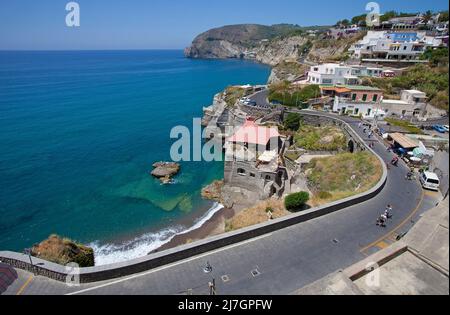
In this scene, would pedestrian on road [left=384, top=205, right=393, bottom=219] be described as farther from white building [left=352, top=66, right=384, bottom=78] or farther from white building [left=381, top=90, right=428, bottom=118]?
white building [left=352, top=66, right=384, bottom=78]

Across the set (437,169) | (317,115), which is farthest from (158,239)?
(317,115)

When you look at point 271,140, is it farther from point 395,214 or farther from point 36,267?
point 36,267

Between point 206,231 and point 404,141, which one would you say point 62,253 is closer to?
point 206,231

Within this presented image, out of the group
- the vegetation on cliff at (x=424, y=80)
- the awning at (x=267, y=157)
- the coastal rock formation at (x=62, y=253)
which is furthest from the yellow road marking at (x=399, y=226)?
the vegetation on cliff at (x=424, y=80)

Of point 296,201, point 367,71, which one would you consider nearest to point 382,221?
point 296,201

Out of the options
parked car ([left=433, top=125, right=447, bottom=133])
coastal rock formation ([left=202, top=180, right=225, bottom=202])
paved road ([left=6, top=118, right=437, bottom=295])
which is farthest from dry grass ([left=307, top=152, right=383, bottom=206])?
parked car ([left=433, top=125, right=447, bottom=133])
